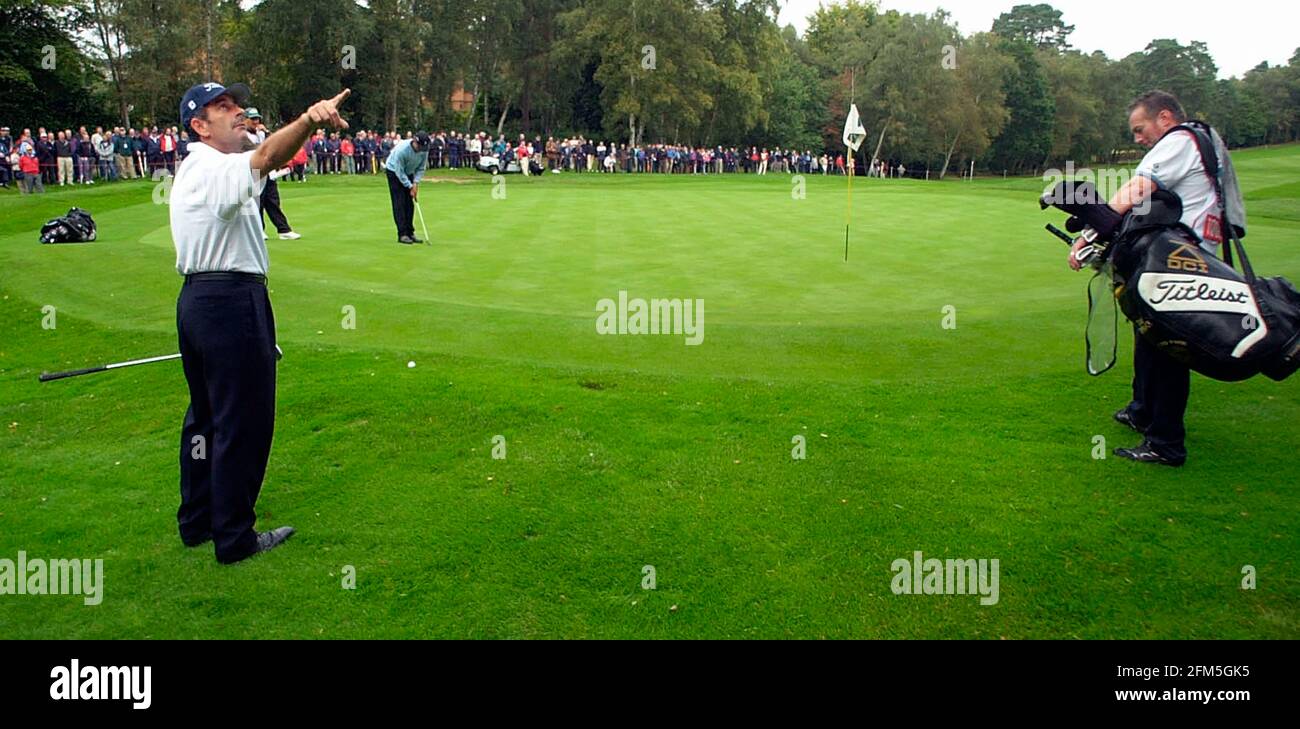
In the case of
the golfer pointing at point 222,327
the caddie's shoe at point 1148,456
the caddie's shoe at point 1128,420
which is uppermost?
the golfer pointing at point 222,327

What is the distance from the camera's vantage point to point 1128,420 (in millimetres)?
7152

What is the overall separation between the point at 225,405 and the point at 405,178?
1330 cm

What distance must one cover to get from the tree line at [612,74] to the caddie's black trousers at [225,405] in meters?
37.7

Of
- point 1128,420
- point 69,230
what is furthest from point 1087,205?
point 69,230

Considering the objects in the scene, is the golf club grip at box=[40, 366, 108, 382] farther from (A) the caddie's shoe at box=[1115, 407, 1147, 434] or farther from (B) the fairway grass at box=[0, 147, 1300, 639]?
(A) the caddie's shoe at box=[1115, 407, 1147, 434]

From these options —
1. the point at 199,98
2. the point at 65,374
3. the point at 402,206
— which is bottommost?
the point at 65,374

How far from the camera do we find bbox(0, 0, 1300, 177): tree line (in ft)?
167

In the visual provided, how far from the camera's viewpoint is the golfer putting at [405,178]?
56.4 feet

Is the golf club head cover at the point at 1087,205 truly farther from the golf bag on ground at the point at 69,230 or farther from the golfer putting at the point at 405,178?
the golf bag on ground at the point at 69,230

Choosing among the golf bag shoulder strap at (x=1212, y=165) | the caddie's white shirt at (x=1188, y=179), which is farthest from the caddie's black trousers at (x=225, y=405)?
the golf bag shoulder strap at (x=1212, y=165)

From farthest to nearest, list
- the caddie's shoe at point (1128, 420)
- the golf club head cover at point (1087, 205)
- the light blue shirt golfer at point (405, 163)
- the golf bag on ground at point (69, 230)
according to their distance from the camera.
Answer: the light blue shirt golfer at point (405, 163), the golf bag on ground at point (69, 230), the caddie's shoe at point (1128, 420), the golf club head cover at point (1087, 205)

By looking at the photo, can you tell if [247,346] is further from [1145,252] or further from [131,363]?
[1145,252]

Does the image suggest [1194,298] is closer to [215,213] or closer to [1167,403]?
[1167,403]

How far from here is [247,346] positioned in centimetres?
501
